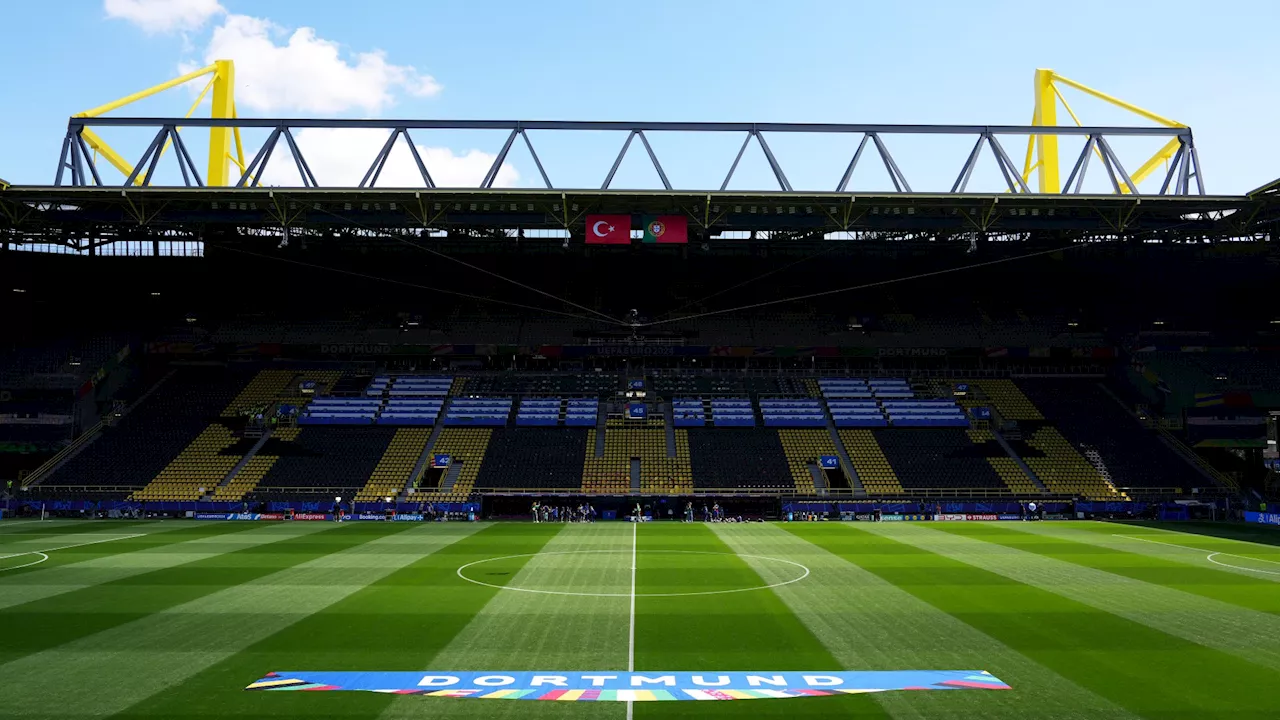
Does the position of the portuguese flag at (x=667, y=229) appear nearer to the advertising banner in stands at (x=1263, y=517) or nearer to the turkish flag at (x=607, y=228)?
the turkish flag at (x=607, y=228)

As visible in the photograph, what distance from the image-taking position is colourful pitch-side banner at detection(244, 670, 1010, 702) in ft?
42.2

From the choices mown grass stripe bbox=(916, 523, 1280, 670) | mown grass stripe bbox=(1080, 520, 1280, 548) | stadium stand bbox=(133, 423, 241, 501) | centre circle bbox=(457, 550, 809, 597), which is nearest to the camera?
mown grass stripe bbox=(916, 523, 1280, 670)

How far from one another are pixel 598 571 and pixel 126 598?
38.4ft

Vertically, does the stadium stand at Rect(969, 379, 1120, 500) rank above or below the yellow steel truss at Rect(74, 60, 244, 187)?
below

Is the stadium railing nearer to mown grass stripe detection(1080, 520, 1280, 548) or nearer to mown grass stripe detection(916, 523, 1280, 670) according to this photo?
mown grass stripe detection(916, 523, 1280, 670)

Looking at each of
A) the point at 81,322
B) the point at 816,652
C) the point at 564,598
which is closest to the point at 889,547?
the point at 564,598

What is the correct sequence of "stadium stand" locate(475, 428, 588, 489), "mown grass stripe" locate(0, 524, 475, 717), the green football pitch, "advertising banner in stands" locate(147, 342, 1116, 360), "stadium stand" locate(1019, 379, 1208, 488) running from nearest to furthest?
the green football pitch
"mown grass stripe" locate(0, 524, 475, 717)
"stadium stand" locate(475, 428, 588, 489)
"stadium stand" locate(1019, 379, 1208, 488)
"advertising banner in stands" locate(147, 342, 1116, 360)

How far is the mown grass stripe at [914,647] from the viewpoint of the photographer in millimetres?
12258

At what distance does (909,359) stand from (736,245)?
607 inches

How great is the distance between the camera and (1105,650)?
15570 mm

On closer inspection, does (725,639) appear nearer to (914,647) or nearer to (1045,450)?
(914,647)

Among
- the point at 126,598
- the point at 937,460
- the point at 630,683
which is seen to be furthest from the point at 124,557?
the point at 937,460

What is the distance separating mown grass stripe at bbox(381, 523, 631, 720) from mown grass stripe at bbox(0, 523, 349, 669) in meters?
6.69

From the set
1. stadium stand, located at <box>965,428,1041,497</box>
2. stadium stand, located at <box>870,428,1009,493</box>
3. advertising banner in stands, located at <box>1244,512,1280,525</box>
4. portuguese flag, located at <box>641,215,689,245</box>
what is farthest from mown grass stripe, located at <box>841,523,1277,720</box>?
stadium stand, located at <box>965,428,1041,497</box>
